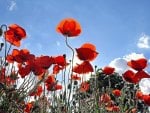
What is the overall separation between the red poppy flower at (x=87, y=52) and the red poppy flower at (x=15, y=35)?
2.22 feet

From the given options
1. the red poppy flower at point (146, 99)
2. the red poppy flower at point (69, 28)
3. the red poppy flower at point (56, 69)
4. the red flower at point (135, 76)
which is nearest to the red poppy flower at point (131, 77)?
the red flower at point (135, 76)

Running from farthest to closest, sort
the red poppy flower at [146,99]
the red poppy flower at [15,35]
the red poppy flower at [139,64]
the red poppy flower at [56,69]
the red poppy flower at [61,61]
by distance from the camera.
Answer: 1. the red poppy flower at [146,99]
2. the red poppy flower at [56,69]
3. the red poppy flower at [139,64]
4. the red poppy flower at [61,61]
5. the red poppy flower at [15,35]

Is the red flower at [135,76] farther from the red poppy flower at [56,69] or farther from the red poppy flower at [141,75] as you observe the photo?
the red poppy flower at [56,69]

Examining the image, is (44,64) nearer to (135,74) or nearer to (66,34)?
(66,34)

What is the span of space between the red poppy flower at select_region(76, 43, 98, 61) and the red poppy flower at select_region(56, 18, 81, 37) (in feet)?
0.62

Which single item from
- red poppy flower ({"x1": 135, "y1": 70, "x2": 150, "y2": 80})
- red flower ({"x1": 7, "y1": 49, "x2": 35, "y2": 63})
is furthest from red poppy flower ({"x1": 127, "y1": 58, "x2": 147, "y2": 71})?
red flower ({"x1": 7, "y1": 49, "x2": 35, "y2": 63})

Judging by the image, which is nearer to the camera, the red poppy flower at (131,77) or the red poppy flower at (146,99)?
the red poppy flower at (131,77)

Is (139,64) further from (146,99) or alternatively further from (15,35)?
(15,35)

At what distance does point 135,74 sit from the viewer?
5938 mm

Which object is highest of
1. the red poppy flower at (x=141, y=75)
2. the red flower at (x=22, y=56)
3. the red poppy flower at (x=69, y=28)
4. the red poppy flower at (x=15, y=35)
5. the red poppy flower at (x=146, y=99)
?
the red poppy flower at (x=69, y=28)

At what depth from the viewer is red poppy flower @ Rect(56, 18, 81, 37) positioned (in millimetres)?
5125

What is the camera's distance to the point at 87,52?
5.02 meters

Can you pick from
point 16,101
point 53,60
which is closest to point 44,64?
point 53,60

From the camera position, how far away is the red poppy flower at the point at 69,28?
512 centimetres
